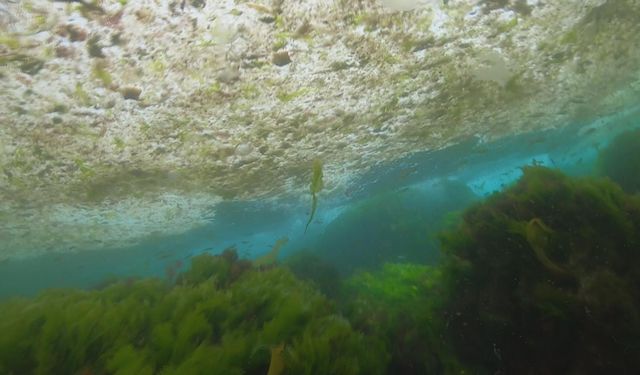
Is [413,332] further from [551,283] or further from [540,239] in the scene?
[540,239]

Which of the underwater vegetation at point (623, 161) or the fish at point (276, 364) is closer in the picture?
the fish at point (276, 364)

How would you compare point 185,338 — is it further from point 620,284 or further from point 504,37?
point 504,37

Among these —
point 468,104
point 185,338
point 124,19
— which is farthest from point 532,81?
point 185,338

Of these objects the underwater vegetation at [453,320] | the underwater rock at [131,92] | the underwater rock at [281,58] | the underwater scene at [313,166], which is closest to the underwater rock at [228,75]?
the underwater scene at [313,166]

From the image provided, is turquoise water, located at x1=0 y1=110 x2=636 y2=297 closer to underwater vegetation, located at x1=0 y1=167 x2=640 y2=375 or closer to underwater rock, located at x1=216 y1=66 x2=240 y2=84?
underwater rock, located at x1=216 y1=66 x2=240 y2=84

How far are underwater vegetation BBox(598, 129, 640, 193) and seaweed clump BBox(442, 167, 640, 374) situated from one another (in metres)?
8.66

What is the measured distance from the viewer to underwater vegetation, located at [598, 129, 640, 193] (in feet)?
37.8

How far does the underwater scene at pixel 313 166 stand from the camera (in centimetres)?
398

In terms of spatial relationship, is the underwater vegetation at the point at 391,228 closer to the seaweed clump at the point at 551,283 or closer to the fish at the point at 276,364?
the seaweed clump at the point at 551,283

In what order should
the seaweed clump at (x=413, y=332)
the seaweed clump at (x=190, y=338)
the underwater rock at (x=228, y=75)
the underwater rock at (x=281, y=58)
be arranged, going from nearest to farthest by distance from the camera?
the seaweed clump at (x=190, y=338)
the seaweed clump at (x=413, y=332)
the underwater rock at (x=281, y=58)
the underwater rock at (x=228, y=75)

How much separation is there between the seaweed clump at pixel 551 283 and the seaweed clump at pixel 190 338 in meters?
1.72

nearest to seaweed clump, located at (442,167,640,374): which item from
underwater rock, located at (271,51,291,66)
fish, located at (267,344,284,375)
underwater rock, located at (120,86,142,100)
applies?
fish, located at (267,344,284,375)

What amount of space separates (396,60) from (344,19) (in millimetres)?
2666

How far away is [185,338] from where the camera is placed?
4.07m
